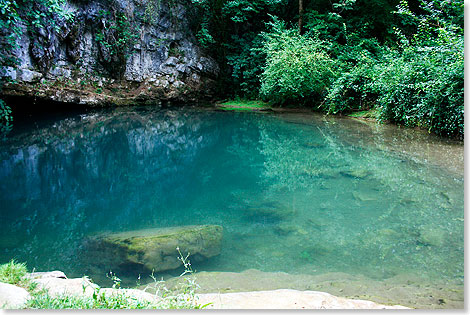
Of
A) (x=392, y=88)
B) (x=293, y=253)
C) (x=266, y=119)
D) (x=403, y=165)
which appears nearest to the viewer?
(x=293, y=253)

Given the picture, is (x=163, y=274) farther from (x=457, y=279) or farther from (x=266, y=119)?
(x=266, y=119)

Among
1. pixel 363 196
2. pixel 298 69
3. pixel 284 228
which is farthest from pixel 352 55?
pixel 284 228

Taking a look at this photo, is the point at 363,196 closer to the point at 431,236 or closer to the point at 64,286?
the point at 431,236

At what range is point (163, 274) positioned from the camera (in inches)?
148

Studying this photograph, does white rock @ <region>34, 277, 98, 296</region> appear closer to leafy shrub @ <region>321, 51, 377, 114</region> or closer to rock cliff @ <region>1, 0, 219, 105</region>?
rock cliff @ <region>1, 0, 219, 105</region>

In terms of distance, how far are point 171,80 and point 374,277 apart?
55.8 ft

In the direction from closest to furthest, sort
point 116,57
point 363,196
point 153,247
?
point 153,247, point 363,196, point 116,57

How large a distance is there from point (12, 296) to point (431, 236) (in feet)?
14.6

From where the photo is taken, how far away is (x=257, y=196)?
5883 mm

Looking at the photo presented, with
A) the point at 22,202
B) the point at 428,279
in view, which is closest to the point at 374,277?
the point at 428,279

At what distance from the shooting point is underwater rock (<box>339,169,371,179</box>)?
21.5ft

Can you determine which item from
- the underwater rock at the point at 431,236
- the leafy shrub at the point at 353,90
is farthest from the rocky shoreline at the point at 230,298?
the leafy shrub at the point at 353,90

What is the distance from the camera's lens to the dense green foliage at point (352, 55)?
9234 millimetres

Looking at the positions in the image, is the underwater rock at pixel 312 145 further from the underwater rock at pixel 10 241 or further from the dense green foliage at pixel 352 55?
the underwater rock at pixel 10 241
